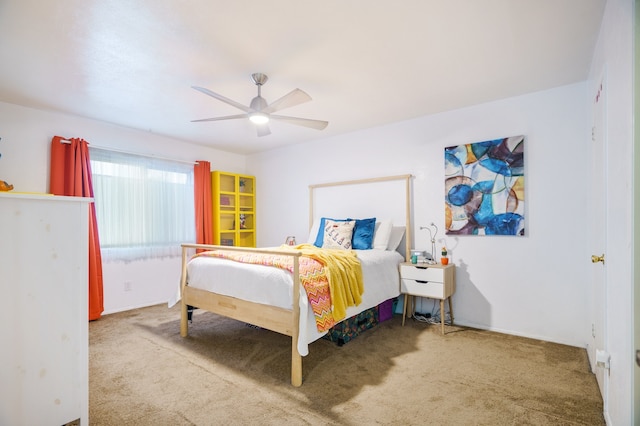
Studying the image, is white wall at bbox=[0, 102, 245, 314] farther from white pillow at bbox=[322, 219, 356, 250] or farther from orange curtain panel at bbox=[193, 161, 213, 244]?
white pillow at bbox=[322, 219, 356, 250]

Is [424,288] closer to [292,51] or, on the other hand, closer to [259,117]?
[259,117]

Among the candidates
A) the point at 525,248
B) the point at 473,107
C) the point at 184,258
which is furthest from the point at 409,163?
the point at 184,258

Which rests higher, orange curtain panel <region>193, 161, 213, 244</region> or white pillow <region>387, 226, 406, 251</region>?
Result: orange curtain panel <region>193, 161, 213, 244</region>

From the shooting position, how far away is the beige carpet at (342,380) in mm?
1810

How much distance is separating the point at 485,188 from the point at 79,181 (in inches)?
173

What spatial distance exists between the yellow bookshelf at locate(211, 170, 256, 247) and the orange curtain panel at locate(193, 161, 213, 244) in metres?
0.11

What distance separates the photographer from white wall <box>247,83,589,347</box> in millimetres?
2846

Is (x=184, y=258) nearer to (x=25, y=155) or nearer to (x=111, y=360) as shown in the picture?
(x=111, y=360)

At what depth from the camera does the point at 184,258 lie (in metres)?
3.19

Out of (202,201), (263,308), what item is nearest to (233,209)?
(202,201)

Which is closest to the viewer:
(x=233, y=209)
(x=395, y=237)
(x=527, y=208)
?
(x=527, y=208)

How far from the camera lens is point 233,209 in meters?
5.24

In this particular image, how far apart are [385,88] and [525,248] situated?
2.05m

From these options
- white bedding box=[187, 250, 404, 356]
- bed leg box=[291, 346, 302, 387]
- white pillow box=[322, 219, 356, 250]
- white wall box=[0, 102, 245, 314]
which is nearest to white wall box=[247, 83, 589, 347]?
white pillow box=[322, 219, 356, 250]
